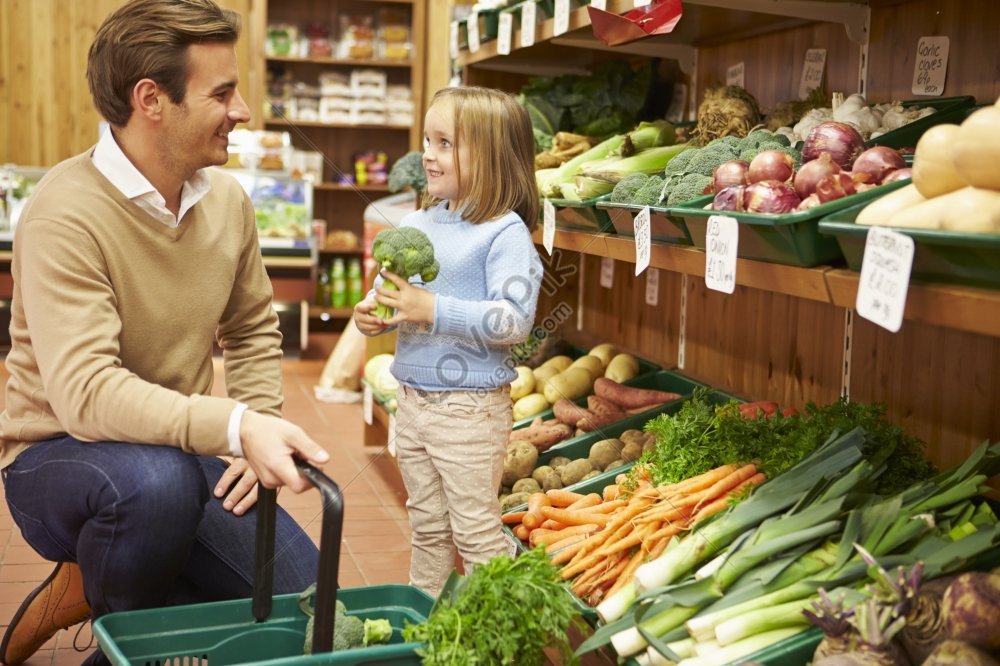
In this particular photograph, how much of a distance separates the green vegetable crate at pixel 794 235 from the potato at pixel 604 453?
4.16ft

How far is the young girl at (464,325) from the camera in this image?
259cm

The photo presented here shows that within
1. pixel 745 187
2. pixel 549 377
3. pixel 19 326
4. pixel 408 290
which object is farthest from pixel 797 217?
pixel 549 377

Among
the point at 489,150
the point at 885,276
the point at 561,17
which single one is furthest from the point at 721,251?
the point at 561,17

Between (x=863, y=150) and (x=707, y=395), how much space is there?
1149 millimetres

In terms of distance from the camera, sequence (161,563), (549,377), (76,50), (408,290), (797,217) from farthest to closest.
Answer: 1. (76,50)
2. (549,377)
3. (408,290)
4. (161,563)
5. (797,217)

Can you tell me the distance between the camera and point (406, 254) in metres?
2.54

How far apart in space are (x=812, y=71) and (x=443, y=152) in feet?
3.31

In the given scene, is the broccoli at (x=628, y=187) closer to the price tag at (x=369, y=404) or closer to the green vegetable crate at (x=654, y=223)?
the green vegetable crate at (x=654, y=223)

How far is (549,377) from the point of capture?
3838 millimetres

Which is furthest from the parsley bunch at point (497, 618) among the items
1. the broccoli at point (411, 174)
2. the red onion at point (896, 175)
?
the broccoli at point (411, 174)

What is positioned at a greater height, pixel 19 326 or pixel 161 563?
pixel 19 326

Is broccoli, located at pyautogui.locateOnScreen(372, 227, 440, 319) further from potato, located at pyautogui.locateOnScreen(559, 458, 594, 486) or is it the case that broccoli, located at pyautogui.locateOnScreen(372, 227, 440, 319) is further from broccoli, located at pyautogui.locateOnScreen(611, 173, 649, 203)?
potato, located at pyautogui.locateOnScreen(559, 458, 594, 486)

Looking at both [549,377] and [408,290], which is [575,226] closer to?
[408,290]

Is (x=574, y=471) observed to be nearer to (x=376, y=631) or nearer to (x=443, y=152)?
(x=443, y=152)
